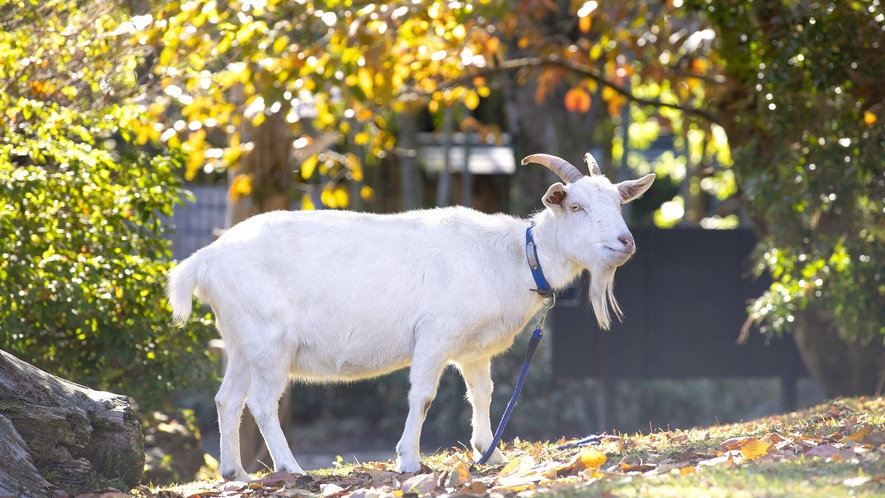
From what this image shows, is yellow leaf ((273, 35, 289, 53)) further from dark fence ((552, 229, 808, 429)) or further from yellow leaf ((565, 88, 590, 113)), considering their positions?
dark fence ((552, 229, 808, 429))

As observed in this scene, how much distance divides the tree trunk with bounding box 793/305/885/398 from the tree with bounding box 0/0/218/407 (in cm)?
525

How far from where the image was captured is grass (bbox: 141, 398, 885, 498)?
136 inches

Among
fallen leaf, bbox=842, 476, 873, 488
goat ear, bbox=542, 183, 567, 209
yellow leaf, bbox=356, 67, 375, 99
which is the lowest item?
fallen leaf, bbox=842, 476, 873, 488

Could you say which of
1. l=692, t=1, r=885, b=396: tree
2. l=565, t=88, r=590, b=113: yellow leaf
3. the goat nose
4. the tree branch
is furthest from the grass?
l=565, t=88, r=590, b=113: yellow leaf

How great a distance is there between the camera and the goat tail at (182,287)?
4.80 m

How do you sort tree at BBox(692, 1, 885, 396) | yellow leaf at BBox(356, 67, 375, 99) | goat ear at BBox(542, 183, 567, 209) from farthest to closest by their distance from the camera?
yellow leaf at BBox(356, 67, 375, 99) < tree at BBox(692, 1, 885, 396) < goat ear at BBox(542, 183, 567, 209)

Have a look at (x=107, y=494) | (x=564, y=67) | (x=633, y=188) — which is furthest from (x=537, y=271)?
(x=564, y=67)

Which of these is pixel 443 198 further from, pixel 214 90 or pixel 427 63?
pixel 214 90

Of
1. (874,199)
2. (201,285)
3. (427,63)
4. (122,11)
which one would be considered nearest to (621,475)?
(201,285)

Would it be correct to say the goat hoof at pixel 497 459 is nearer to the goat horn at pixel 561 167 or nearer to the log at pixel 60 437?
the goat horn at pixel 561 167

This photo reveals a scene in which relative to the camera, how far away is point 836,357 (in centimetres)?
816

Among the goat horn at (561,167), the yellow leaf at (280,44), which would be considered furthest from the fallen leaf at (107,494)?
the yellow leaf at (280,44)

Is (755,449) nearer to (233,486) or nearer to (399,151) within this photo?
(233,486)

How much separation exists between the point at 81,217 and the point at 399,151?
4.47 metres
